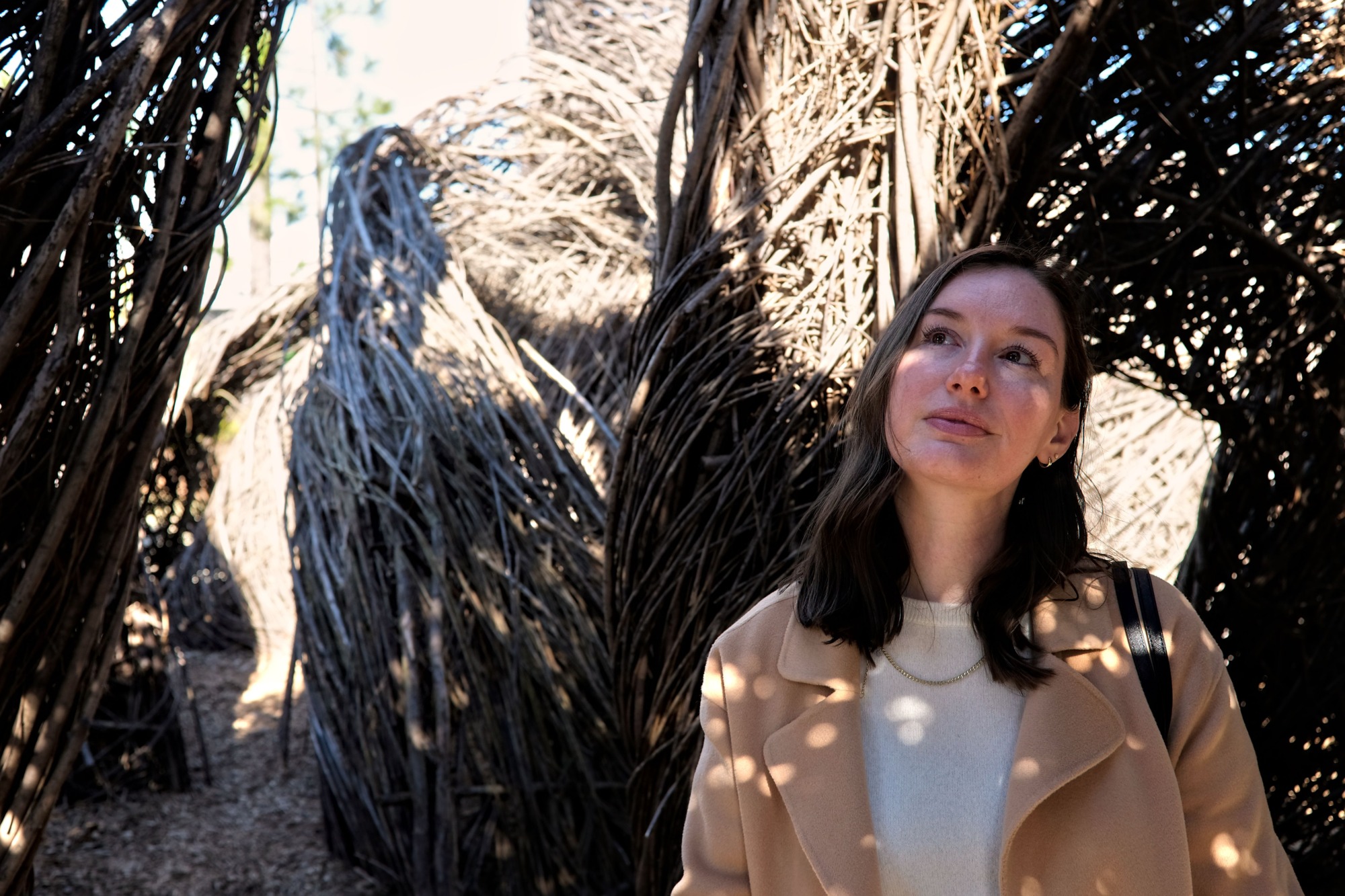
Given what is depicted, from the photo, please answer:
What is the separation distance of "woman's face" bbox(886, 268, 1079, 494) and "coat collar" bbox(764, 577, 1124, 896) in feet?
0.70

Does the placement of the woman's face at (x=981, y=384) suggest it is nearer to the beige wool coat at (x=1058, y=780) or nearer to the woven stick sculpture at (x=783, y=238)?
the beige wool coat at (x=1058, y=780)

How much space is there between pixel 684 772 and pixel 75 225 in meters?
1.54

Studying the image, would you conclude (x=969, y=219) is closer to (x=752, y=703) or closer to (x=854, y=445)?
(x=854, y=445)

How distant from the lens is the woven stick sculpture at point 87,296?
1.76 m

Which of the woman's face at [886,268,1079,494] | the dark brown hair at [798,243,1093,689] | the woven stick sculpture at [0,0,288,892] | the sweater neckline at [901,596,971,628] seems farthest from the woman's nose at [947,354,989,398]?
the woven stick sculpture at [0,0,288,892]

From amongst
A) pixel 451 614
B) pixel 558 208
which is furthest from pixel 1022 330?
pixel 558 208

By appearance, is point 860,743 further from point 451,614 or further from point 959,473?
point 451,614

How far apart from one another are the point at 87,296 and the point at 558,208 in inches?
136

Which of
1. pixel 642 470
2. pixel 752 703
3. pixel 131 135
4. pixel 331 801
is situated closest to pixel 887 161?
pixel 642 470

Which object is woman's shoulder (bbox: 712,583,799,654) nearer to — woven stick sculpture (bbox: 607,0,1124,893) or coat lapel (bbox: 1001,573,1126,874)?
coat lapel (bbox: 1001,573,1126,874)

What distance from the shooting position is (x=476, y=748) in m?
3.41

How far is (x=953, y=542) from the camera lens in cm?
156

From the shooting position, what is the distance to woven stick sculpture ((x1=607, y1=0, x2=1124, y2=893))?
7.31 ft

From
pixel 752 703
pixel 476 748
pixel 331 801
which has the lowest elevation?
pixel 331 801
